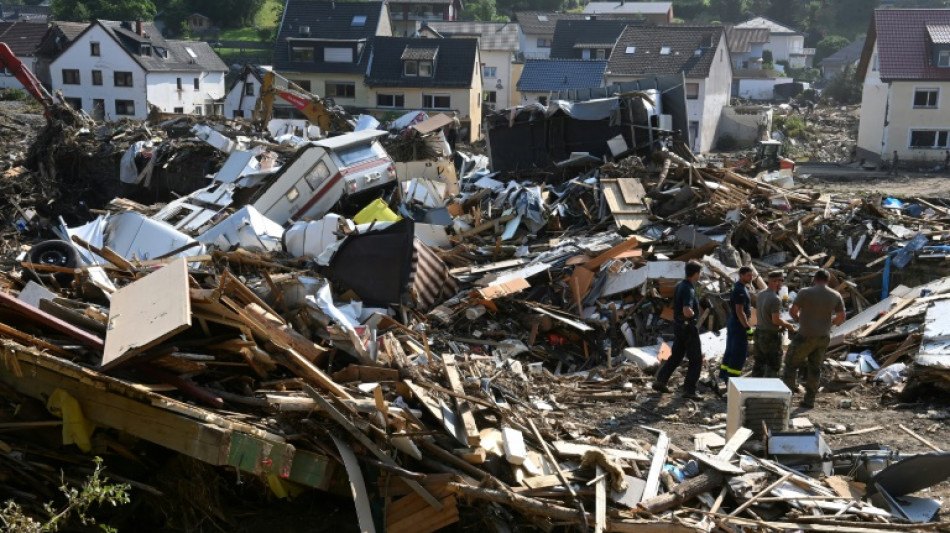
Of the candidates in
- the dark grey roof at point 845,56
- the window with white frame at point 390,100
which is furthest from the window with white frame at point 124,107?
the dark grey roof at point 845,56

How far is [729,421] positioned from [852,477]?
3.37 ft

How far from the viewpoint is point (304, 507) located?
711 cm

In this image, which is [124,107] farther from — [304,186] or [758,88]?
[758,88]

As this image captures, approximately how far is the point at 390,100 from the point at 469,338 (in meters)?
35.4

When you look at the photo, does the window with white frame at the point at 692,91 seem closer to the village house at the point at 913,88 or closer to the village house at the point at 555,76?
the village house at the point at 555,76

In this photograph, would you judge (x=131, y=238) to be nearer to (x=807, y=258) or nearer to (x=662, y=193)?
(x=662, y=193)

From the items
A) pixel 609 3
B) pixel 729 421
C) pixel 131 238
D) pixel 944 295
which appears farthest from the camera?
pixel 609 3

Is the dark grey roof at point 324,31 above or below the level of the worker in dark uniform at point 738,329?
above

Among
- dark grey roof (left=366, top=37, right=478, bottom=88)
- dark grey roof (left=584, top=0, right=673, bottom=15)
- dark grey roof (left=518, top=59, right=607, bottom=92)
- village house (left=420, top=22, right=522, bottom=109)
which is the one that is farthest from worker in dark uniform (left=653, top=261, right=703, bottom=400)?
dark grey roof (left=584, top=0, right=673, bottom=15)

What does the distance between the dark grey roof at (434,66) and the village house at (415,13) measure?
23438 mm

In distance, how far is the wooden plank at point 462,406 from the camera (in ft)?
22.0

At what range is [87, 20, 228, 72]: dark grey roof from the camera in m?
46.5

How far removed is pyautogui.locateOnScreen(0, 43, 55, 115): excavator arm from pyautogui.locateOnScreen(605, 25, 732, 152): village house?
24265mm

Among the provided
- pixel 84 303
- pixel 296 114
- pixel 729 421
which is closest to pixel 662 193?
pixel 729 421
